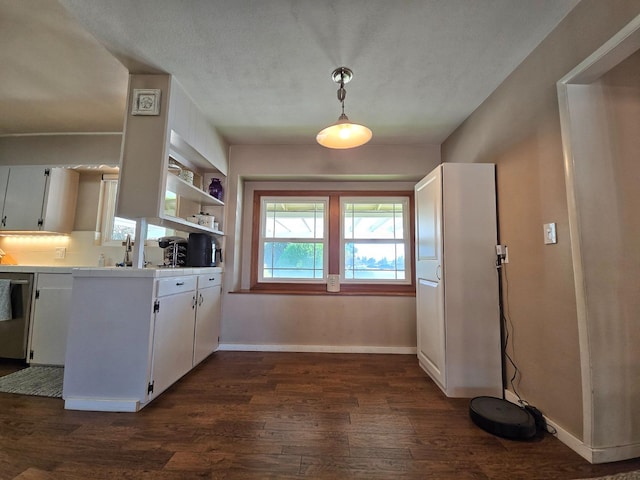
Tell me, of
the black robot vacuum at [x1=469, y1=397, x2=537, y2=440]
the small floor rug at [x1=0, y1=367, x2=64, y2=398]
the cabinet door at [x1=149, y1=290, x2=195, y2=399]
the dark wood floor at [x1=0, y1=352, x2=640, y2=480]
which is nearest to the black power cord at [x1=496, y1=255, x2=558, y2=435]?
the black robot vacuum at [x1=469, y1=397, x2=537, y2=440]

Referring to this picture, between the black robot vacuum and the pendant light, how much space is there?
1964mm

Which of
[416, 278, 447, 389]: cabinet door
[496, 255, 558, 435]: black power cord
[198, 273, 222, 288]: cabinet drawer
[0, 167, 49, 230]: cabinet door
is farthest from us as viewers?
[0, 167, 49, 230]: cabinet door

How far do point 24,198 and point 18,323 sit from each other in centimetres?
142

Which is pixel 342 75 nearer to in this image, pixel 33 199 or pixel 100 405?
pixel 100 405

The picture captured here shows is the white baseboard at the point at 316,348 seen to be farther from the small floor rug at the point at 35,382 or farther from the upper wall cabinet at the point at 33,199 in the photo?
the upper wall cabinet at the point at 33,199

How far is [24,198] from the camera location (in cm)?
308

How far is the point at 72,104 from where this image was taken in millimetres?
2639

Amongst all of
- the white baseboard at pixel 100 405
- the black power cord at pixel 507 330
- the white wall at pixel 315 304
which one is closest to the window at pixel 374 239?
the white wall at pixel 315 304

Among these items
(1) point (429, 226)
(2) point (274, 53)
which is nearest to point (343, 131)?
(2) point (274, 53)

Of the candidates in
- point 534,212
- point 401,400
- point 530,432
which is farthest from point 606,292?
point 401,400

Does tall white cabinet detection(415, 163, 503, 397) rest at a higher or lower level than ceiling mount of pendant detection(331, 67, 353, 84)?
lower

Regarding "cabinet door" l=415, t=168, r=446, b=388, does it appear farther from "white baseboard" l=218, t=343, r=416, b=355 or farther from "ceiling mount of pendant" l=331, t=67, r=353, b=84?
"ceiling mount of pendant" l=331, t=67, r=353, b=84

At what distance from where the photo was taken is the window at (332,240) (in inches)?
142

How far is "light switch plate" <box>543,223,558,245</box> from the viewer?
1656mm
